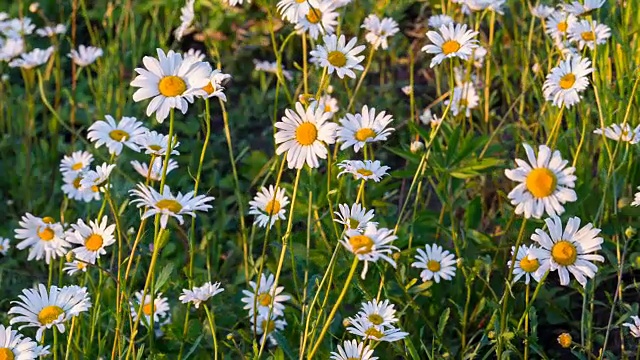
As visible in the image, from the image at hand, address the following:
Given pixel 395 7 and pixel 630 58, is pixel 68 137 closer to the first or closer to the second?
pixel 395 7

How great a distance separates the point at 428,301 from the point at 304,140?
687 millimetres

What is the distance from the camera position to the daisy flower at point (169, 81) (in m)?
1.27

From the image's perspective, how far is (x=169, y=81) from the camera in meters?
1.29

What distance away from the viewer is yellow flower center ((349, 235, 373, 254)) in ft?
3.66

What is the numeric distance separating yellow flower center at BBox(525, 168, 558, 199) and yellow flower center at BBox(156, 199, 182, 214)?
0.47m

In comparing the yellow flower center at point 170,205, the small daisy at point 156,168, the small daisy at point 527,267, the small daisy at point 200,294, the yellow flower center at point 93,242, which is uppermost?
the small daisy at point 156,168

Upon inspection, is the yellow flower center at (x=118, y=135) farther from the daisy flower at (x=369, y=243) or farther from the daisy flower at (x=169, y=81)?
the daisy flower at (x=369, y=243)

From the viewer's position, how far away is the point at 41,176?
8.60 feet

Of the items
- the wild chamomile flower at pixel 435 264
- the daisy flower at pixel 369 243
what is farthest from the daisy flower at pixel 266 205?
the daisy flower at pixel 369 243

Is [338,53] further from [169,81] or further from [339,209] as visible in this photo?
[169,81]

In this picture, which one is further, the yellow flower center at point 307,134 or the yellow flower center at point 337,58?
the yellow flower center at point 337,58

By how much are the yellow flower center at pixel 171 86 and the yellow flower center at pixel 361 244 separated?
1.14 feet

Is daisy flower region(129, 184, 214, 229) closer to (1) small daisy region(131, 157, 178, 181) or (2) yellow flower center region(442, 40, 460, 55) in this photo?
(1) small daisy region(131, 157, 178, 181)

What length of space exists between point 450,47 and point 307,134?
0.43m
